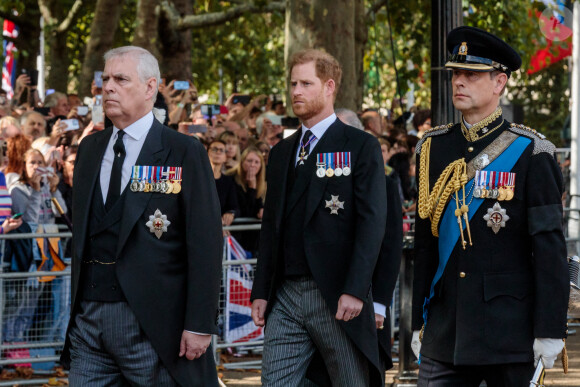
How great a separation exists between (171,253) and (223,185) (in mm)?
5241

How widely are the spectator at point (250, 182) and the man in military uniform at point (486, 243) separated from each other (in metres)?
5.27

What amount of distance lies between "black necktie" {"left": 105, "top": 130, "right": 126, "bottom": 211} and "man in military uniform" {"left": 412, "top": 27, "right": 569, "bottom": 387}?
1.31 meters

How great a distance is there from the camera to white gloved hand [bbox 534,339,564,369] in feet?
15.6

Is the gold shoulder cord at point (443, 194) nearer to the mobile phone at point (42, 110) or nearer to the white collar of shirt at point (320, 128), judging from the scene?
the white collar of shirt at point (320, 128)

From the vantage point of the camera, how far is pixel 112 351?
16.0 feet

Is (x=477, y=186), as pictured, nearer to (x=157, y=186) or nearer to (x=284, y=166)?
(x=284, y=166)

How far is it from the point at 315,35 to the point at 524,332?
323 inches

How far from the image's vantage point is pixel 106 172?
5086 mm

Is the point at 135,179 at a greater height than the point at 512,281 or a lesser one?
greater

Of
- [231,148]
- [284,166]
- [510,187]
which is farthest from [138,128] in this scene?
[231,148]

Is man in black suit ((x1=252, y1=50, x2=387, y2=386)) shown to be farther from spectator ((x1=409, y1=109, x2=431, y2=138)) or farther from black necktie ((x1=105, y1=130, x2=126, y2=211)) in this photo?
spectator ((x1=409, y1=109, x2=431, y2=138))

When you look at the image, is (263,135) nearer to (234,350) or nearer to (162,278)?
(234,350)

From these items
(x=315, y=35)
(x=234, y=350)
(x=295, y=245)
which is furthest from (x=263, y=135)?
(x=295, y=245)

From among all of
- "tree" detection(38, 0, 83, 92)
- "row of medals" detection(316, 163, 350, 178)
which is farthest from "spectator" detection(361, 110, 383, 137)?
"tree" detection(38, 0, 83, 92)
